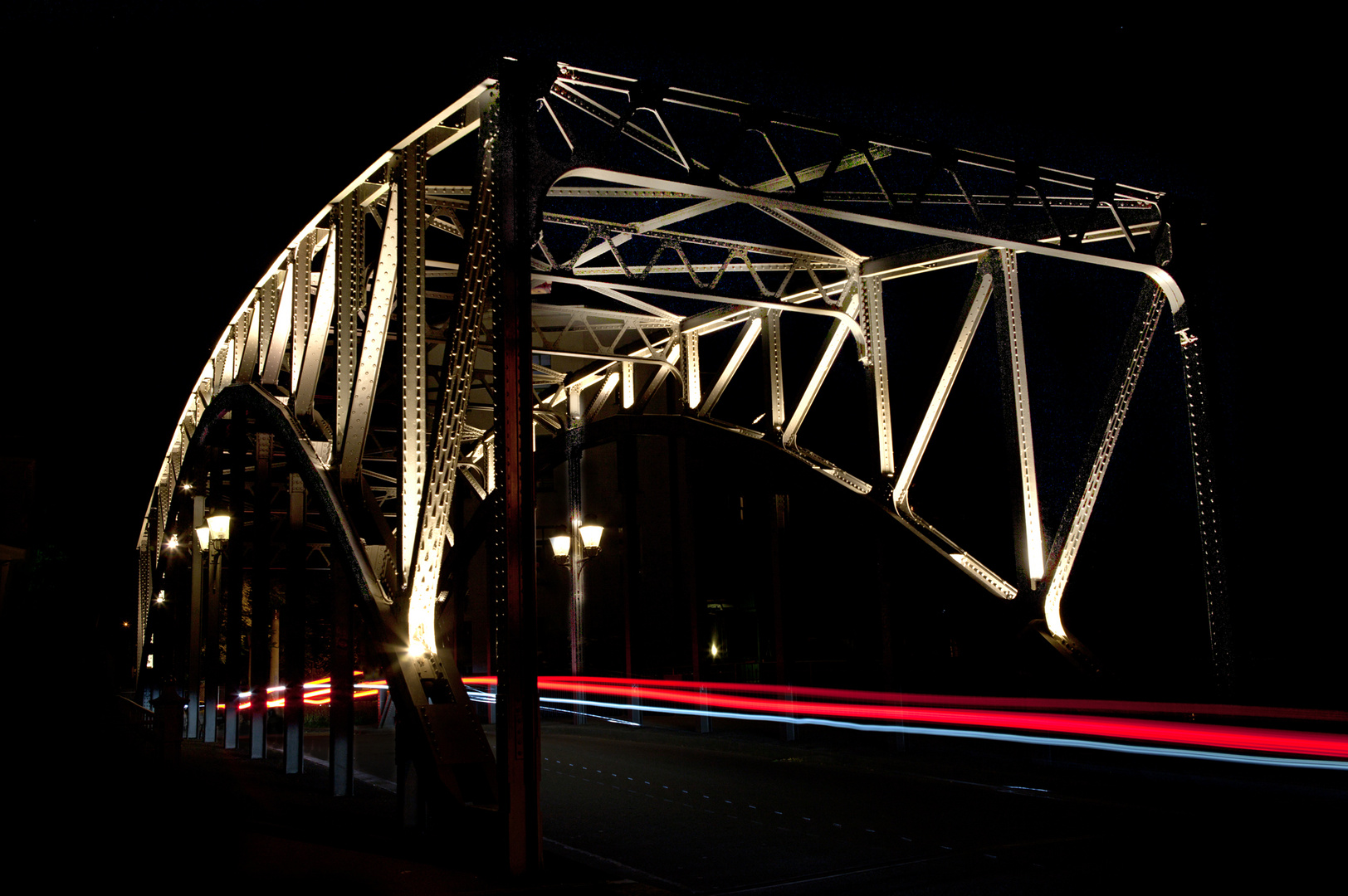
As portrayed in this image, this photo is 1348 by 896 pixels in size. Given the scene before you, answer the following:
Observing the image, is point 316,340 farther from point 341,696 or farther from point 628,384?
point 628,384

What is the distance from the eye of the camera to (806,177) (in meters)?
12.0

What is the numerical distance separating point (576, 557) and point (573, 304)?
5.30 meters

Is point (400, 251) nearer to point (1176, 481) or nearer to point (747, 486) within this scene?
point (1176, 481)

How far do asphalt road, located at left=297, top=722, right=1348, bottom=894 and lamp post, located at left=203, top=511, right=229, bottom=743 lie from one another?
596cm

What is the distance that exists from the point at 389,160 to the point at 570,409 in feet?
40.1

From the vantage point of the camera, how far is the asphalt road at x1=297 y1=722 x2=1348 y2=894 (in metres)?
6.71

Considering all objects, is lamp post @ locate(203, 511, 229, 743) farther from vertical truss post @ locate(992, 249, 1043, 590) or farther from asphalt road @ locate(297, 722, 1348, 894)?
vertical truss post @ locate(992, 249, 1043, 590)

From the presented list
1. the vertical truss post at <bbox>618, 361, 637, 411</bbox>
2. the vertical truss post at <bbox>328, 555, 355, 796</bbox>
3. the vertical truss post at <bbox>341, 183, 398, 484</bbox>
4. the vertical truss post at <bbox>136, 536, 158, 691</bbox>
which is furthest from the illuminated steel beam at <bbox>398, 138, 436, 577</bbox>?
the vertical truss post at <bbox>136, 536, 158, 691</bbox>

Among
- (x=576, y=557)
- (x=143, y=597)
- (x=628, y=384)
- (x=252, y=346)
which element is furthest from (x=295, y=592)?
(x=143, y=597)

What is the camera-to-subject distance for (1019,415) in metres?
11.6

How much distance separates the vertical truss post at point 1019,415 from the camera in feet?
37.7

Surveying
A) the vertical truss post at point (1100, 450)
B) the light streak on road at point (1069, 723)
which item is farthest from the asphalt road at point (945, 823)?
the vertical truss post at point (1100, 450)

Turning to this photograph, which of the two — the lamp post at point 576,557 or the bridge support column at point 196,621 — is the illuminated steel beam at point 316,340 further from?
the bridge support column at point 196,621

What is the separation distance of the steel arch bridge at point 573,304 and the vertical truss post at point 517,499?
0.06 feet
